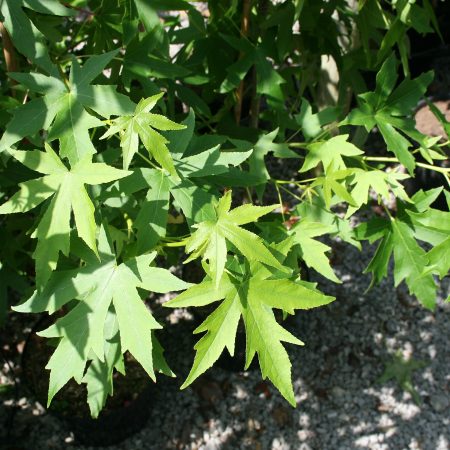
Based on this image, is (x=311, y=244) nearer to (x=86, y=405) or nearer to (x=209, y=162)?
(x=209, y=162)

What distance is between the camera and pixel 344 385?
2.20 metres

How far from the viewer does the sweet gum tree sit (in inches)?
40.8

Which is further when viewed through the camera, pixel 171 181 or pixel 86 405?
pixel 86 405

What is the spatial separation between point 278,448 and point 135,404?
51 cm

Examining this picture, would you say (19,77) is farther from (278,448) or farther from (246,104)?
(246,104)

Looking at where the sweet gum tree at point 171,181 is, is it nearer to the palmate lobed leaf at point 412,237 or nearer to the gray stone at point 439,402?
the palmate lobed leaf at point 412,237

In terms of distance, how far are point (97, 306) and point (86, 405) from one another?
3.02ft

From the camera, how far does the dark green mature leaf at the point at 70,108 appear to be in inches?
43.0

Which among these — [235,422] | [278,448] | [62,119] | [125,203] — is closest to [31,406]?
[235,422]

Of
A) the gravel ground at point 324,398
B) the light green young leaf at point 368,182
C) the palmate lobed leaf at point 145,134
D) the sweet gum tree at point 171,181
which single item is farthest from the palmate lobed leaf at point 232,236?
the gravel ground at point 324,398

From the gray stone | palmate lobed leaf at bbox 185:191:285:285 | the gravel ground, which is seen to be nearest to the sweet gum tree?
palmate lobed leaf at bbox 185:191:285:285

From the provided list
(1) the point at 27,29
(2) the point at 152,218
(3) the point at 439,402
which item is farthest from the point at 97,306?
(3) the point at 439,402

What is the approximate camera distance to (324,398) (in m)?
2.16

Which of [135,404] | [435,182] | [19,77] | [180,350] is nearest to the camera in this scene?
[19,77]
